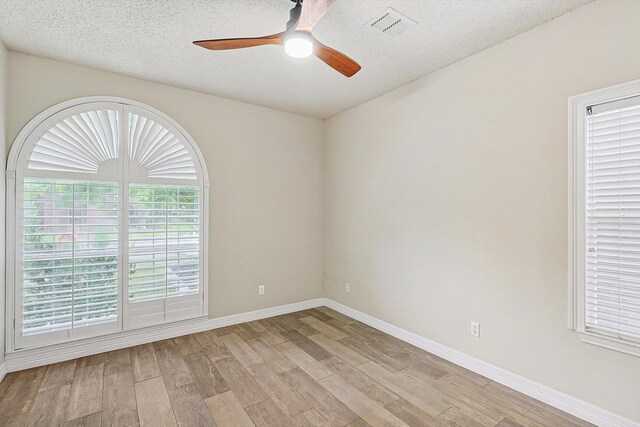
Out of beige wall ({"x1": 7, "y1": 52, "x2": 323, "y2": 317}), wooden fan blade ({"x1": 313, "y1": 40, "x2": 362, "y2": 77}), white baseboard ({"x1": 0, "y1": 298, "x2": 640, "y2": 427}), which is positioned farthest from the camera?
beige wall ({"x1": 7, "y1": 52, "x2": 323, "y2": 317})

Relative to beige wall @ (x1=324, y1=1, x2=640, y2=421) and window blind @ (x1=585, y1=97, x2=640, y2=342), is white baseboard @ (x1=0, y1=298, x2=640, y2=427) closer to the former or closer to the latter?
beige wall @ (x1=324, y1=1, x2=640, y2=421)

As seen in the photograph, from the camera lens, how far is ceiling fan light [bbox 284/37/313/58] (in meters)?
1.86

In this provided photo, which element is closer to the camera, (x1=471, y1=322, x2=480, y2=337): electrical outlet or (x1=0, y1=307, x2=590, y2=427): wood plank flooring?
(x1=0, y1=307, x2=590, y2=427): wood plank flooring

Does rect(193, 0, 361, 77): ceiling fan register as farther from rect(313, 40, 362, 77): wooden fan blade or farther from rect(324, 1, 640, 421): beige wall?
rect(324, 1, 640, 421): beige wall

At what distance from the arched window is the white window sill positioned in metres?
3.39

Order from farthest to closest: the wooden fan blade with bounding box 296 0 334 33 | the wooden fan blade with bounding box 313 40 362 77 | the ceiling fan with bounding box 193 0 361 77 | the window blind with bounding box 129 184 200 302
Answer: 1. the window blind with bounding box 129 184 200 302
2. the wooden fan blade with bounding box 313 40 362 77
3. the ceiling fan with bounding box 193 0 361 77
4. the wooden fan blade with bounding box 296 0 334 33

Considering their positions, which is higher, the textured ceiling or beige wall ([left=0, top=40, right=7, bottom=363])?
the textured ceiling

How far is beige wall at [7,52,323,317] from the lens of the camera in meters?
3.22

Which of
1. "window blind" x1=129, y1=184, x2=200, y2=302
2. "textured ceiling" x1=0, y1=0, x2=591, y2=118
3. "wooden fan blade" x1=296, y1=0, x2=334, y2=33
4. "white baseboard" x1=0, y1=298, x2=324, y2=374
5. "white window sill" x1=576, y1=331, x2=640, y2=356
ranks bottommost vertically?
"white baseboard" x1=0, y1=298, x2=324, y2=374

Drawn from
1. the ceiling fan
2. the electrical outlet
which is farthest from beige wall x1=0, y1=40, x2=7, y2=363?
the electrical outlet

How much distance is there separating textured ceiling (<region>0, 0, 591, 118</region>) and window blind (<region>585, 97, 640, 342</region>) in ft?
2.82

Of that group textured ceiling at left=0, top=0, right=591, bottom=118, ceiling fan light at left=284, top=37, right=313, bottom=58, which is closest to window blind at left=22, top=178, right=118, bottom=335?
textured ceiling at left=0, top=0, right=591, bottom=118

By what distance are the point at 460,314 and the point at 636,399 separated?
1128 mm

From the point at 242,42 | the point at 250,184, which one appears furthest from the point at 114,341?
the point at 242,42
